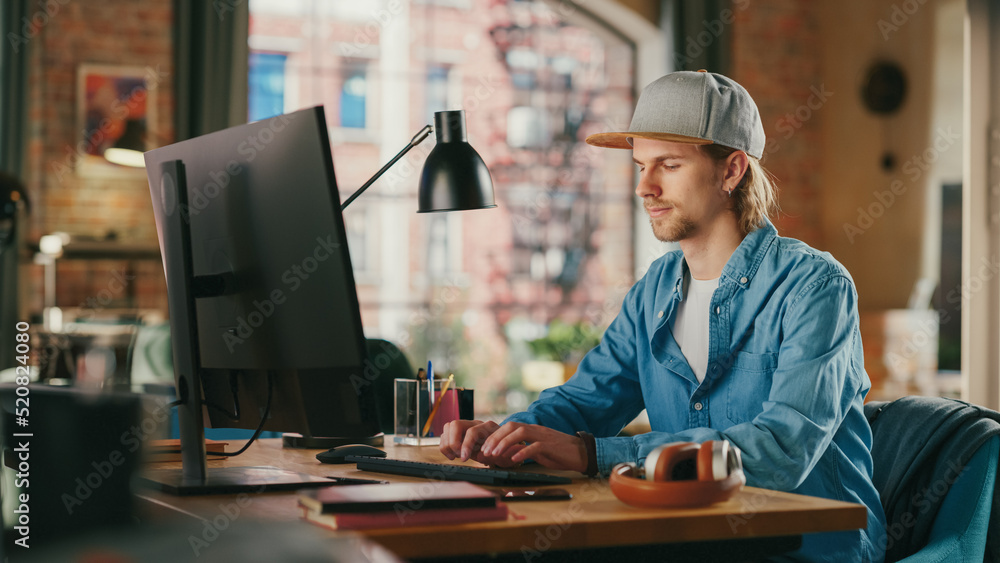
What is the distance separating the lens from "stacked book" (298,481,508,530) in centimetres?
102

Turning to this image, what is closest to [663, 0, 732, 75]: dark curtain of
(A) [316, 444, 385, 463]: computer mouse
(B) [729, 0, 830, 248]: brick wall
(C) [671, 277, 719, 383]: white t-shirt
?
(B) [729, 0, 830, 248]: brick wall

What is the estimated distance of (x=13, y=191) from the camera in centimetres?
340

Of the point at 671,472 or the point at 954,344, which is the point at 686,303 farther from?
the point at 954,344

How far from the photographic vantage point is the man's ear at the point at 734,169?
186 cm

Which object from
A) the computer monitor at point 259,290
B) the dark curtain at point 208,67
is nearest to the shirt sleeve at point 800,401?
the computer monitor at point 259,290

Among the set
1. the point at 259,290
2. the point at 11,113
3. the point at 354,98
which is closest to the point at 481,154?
the point at 354,98

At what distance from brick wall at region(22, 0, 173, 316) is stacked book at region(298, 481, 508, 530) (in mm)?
3876

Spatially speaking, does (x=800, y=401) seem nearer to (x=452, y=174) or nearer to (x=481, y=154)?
(x=452, y=174)

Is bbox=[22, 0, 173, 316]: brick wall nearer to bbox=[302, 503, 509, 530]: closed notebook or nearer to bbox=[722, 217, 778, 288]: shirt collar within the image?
bbox=[722, 217, 778, 288]: shirt collar

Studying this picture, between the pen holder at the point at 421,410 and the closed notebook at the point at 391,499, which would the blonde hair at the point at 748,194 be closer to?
the pen holder at the point at 421,410

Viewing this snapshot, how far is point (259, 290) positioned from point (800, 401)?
81cm

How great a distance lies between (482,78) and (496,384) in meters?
1.74

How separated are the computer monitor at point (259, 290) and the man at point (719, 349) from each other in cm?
32

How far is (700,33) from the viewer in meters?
5.59
